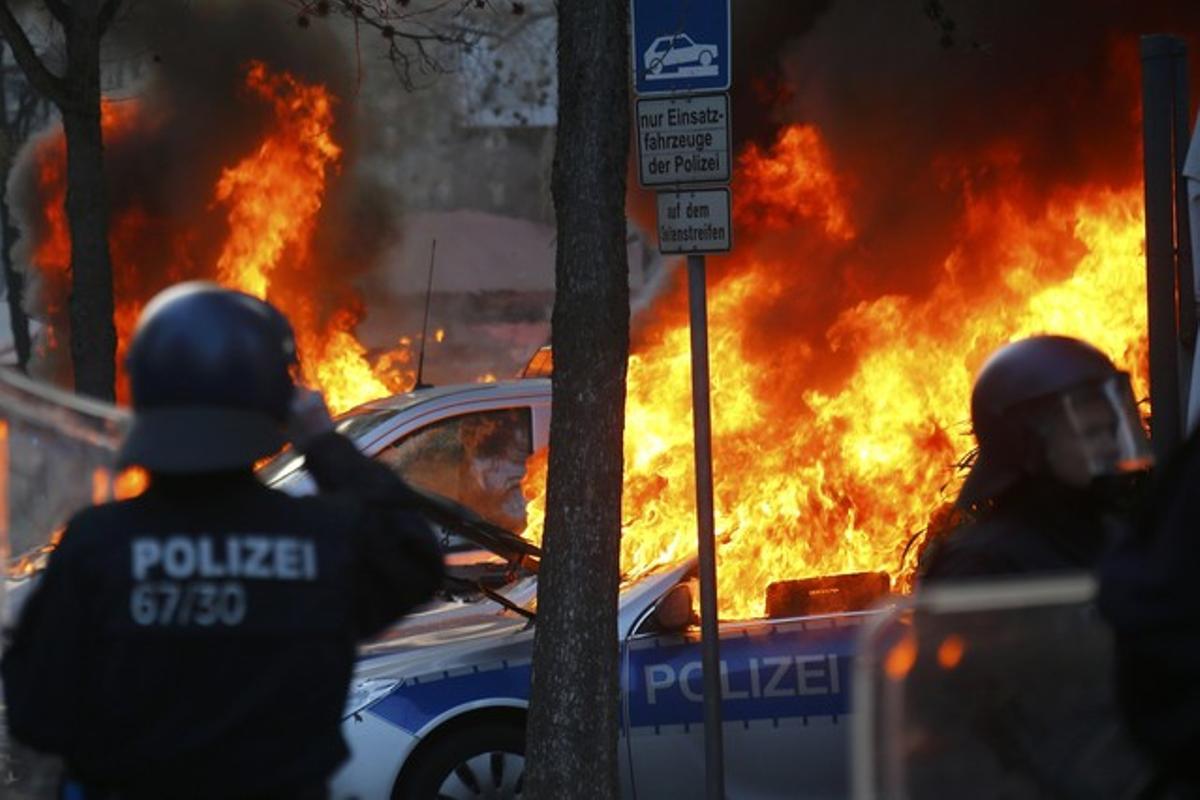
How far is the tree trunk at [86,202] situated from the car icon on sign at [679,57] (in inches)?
283

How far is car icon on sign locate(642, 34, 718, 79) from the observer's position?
6773mm

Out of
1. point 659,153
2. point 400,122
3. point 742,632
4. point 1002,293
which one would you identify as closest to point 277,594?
point 659,153

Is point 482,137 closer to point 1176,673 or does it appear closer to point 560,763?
point 560,763

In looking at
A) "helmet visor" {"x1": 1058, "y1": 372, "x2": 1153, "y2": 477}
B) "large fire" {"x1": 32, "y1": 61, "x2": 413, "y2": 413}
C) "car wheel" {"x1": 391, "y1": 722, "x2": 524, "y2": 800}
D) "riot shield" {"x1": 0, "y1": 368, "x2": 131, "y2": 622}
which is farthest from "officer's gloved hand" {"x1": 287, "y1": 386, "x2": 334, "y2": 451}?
"large fire" {"x1": 32, "y1": 61, "x2": 413, "y2": 413}

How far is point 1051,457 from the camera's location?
3.93 meters

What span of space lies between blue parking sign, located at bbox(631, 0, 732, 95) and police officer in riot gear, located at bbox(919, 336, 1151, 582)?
291 centimetres

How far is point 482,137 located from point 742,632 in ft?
75.2

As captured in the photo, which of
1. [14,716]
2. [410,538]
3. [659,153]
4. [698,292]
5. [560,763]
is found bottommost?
[560,763]

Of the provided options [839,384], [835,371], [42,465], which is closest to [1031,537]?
[42,465]

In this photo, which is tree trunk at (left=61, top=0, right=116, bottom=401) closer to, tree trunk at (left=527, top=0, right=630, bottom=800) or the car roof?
the car roof

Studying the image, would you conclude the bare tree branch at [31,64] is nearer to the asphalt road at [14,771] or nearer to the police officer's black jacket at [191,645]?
the asphalt road at [14,771]

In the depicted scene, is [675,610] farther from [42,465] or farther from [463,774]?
[42,465]

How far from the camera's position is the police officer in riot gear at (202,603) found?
3.11 meters

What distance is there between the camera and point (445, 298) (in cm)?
2931
